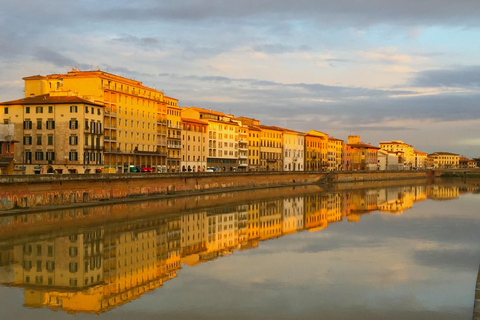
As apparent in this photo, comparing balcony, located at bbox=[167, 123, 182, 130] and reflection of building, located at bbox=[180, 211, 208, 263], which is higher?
balcony, located at bbox=[167, 123, 182, 130]

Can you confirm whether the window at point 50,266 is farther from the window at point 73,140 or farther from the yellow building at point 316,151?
the yellow building at point 316,151

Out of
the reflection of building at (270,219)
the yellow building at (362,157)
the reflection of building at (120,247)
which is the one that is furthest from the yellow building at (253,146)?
the yellow building at (362,157)

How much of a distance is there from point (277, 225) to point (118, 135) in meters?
33.0

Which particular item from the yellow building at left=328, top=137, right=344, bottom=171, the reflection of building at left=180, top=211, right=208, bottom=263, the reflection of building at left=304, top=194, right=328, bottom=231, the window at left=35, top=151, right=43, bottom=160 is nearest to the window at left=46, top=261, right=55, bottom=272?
the reflection of building at left=180, top=211, right=208, bottom=263

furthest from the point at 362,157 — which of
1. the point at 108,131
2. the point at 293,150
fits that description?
the point at 108,131

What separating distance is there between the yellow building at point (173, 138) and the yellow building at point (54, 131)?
817 inches

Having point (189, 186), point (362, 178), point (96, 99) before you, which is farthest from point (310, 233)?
point (362, 178)

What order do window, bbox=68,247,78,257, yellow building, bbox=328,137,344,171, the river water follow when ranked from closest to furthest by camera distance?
1. the river water
2. window, bbox=68,247,78,257
3. yellow building, bbox=328,137,344,171

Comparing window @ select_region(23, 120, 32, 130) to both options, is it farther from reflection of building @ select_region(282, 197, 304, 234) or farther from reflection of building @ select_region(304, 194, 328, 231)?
reflection of building @ select_region(304, 194, 328, 231)

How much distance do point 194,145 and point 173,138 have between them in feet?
21.7

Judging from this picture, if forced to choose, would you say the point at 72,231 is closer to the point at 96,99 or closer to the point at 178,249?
the point at 178,249

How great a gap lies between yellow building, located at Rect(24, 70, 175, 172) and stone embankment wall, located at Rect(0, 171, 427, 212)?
32.9ft

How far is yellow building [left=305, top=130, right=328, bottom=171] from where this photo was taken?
429 feet

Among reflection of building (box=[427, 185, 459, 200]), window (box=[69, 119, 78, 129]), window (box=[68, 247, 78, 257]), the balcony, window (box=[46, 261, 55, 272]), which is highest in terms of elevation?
the balcony
